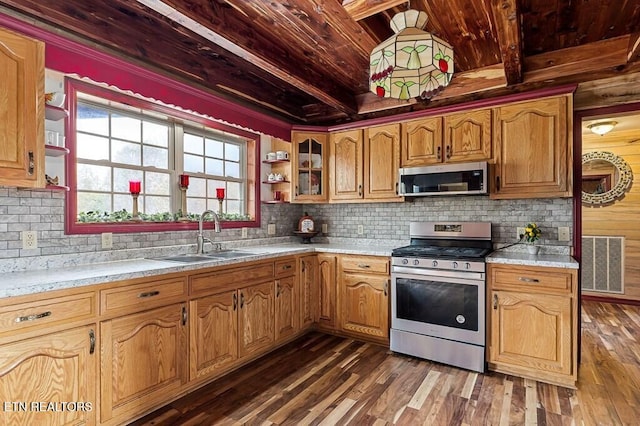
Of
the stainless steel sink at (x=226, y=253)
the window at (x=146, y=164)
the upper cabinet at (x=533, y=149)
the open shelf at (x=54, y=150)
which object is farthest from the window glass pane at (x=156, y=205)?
the upper cabinet at (x=533, y=149)

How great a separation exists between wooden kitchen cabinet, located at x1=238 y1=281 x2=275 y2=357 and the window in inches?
32.4

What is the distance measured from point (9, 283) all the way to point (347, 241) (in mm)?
2989

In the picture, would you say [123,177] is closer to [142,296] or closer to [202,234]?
[202,234]

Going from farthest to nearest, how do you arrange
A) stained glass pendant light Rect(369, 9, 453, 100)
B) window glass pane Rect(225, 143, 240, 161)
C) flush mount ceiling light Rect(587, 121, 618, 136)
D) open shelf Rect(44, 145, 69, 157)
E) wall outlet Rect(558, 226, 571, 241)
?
flush mount ceiling light Rect(587, 121, 618, 136) → window glass pane Rect(225, 143, 240, 161) → wall outlet Rect(558, 226, 571, 241) → open shelf Rect(44, 145, 69, 157) → stained glass pendant light Rect(369, 9, 453, 100)

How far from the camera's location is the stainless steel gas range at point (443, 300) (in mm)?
2660

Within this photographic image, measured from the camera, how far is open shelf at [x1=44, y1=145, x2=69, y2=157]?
1.94 metres

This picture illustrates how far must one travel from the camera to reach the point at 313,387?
2418 millimetres

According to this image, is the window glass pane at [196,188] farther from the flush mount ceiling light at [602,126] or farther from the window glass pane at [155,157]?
the flush mount ceiling light at [602,126]

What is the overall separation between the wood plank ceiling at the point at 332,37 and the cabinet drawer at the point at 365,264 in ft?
5.16

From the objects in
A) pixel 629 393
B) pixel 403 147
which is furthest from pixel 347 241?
pixel 629 393

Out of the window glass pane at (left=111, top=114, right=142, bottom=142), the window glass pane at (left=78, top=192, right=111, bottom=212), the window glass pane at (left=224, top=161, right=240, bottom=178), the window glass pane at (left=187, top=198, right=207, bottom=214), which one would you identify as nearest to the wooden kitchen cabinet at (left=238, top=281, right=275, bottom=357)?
the window glass pane at (left=187, top=198, right=207, bottom=214)

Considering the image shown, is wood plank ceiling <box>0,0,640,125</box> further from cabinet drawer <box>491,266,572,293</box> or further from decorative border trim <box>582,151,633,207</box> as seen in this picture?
decorative border trim <box>582,151,633,207</box>

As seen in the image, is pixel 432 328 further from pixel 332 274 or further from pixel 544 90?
pixel 544 90

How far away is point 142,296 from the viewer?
2.00 meters
